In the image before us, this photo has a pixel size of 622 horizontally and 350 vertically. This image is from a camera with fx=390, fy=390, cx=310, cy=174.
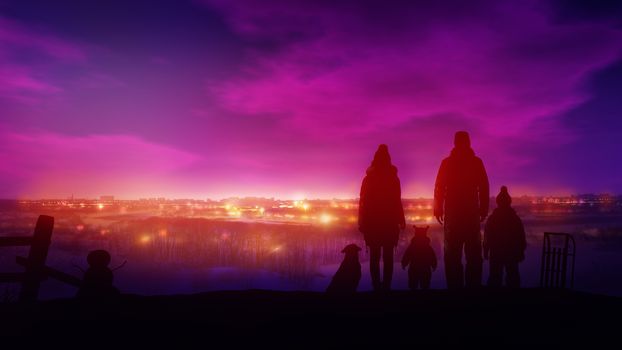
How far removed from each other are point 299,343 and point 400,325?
1471mm

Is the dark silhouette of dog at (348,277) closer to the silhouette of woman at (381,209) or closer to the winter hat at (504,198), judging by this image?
the silhouette of woman at (381,209)

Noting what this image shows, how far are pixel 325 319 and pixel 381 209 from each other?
4.32 metres

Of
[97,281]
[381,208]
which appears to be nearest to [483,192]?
[381,208]

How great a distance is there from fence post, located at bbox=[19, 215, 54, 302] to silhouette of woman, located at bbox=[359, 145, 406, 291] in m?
6.77

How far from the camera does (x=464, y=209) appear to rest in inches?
333

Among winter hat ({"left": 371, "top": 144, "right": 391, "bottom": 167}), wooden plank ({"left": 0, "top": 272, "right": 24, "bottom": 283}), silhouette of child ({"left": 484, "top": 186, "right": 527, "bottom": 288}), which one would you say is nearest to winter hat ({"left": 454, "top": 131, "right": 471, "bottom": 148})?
winter hat ({"left": 371, "top": 144, "right": 391, "bottom": 167})

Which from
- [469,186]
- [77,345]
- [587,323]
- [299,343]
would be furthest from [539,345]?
[77,345]

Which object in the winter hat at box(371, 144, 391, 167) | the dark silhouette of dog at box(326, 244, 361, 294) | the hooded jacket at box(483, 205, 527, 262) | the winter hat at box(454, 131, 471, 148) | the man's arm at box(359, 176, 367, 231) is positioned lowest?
the dark silhouette of dog at box(326, 244, 361, 294)

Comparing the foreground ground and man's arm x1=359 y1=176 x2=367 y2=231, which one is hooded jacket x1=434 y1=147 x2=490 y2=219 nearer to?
man's arm x1=359 y1=176 x2=367 y2=231

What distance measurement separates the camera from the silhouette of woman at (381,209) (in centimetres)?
915

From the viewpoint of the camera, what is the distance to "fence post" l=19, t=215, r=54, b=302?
8.03m

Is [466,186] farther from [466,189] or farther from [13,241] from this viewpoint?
[13,241]

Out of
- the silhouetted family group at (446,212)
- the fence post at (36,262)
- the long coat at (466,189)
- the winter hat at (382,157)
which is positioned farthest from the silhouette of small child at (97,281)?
the long coat at (466,189)

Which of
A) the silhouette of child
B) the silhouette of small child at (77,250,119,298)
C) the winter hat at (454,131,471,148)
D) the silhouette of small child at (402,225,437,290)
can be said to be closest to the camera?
the silhouette of small child at (77,250,119,298)
